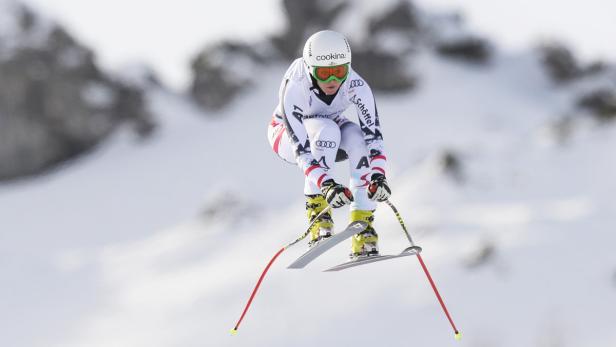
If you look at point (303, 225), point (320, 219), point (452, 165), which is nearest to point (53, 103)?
point (303, 225)

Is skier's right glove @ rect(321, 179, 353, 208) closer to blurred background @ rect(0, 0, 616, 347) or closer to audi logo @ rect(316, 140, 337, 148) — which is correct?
audi logo @ rect(316, 140, 337, 148)

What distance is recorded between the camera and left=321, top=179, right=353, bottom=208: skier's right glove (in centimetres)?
1046

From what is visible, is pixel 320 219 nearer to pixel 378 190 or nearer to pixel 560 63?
pixel 378 190

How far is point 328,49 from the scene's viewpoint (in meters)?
10.6

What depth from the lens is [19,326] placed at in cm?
6444

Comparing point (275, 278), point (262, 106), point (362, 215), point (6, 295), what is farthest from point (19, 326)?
point (362, 215)

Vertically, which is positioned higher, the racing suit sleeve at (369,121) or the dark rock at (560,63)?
the dark rock at (560,63)

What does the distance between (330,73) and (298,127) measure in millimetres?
911

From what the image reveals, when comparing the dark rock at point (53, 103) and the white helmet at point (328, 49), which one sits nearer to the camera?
the white helmet at point (328, 49)

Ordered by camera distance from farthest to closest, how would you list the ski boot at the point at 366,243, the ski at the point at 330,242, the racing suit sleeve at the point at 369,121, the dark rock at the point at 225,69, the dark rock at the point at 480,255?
the dark rock at the point at 225,69
the dark rock at the point at 480,255
the ski boot at the point at 366,243
the racing suit sleeve at the point at 369,121
the ski at the point at 330,242

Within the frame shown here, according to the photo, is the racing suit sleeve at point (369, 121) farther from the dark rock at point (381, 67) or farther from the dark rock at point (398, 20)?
the dark rock at point (398, 20)

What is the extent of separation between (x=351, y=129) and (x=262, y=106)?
5678 centimetres

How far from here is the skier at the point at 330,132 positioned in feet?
35.4

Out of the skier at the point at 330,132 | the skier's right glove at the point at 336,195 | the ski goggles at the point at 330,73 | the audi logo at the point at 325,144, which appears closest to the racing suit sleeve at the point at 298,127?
the skier at the point at 330,132
